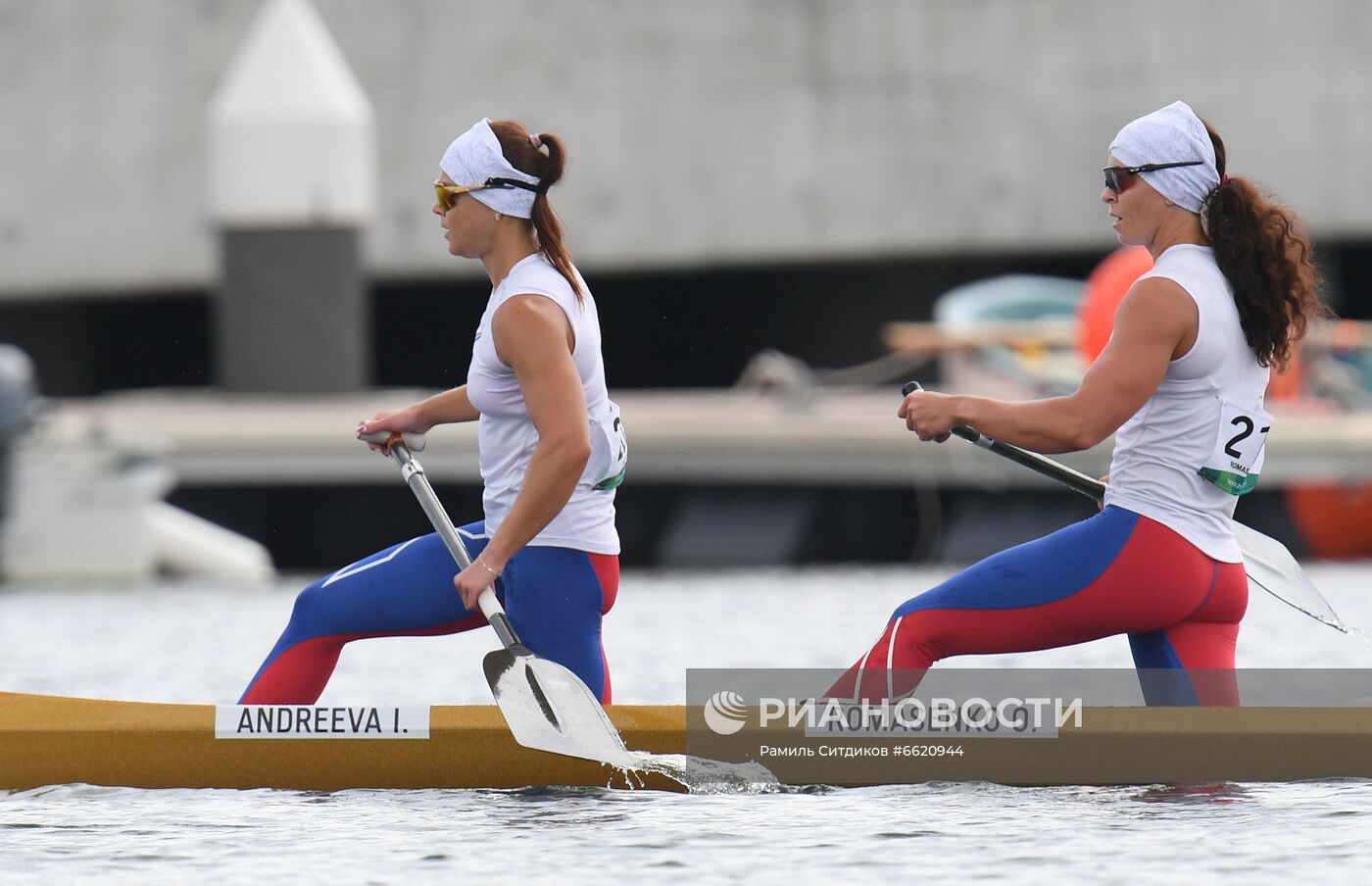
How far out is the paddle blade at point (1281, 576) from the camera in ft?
18.6

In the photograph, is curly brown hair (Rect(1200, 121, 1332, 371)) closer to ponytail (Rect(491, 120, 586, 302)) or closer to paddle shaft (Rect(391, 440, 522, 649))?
ponytail (Rect(491, 120, 586, 302))

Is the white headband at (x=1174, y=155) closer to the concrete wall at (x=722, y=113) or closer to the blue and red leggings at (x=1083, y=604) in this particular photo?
the blue and red leggings at (x=1083, y=604)

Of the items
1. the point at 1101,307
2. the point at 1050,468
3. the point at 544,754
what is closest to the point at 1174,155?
the point at 1050,468

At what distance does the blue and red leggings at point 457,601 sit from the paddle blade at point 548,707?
6 cm

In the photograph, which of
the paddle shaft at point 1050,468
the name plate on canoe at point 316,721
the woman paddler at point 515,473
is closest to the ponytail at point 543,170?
the woman paddler at point 515,473

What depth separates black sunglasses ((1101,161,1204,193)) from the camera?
5207 mm

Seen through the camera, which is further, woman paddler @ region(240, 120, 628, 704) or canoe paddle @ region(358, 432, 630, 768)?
canoe paddle @ region(358, 432, 630, 768)

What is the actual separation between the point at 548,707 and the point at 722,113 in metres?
20.1

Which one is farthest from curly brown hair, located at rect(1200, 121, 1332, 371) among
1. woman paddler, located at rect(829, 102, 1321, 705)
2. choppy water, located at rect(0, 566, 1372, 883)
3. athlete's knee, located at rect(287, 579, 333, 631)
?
athlete's knee, located at rect(287, 579, 333, 631)

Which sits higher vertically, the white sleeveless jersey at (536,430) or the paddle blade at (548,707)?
the white sleeveless jersey at (536,430)

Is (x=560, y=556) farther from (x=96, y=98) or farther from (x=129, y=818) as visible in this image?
(x=96, y=98)

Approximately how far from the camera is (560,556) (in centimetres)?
531

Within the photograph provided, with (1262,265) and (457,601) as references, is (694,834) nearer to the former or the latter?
(457,601)

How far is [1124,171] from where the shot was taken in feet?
17.2
